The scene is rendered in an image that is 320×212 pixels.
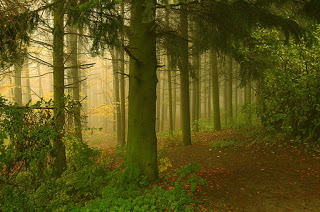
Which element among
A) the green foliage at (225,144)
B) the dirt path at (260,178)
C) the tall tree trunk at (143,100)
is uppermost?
the tall tree trunk at (143,100)

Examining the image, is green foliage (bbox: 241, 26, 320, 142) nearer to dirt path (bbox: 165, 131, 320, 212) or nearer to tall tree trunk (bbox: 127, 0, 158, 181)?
dirt path (bbox: 165, 131, 320, 212)

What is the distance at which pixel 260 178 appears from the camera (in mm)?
6121

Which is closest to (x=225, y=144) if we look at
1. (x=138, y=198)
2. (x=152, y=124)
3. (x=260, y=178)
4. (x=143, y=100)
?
(x=260, y=178)

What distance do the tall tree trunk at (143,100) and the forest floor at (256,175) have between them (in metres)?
1.18

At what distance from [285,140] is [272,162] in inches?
78.9

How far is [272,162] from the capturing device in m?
7.33

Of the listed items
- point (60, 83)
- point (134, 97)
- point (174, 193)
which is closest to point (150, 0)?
point (134, 97)

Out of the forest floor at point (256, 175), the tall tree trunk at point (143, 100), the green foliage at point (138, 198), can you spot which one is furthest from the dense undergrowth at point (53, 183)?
the forest floor at point (256, 175)

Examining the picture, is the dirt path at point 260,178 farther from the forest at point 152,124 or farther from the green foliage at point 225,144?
the green foliage at point 225,144

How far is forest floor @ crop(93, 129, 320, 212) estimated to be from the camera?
4727 mm

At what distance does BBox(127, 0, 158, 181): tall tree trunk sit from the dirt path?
61.6 inches

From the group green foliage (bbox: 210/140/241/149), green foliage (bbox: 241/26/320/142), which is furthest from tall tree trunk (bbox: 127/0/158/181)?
green foliage (bbox: 210/140/241/149)

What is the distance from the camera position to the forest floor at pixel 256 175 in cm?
473

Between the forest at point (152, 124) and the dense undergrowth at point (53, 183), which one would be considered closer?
the dense undergrowth at point (53, 183)
